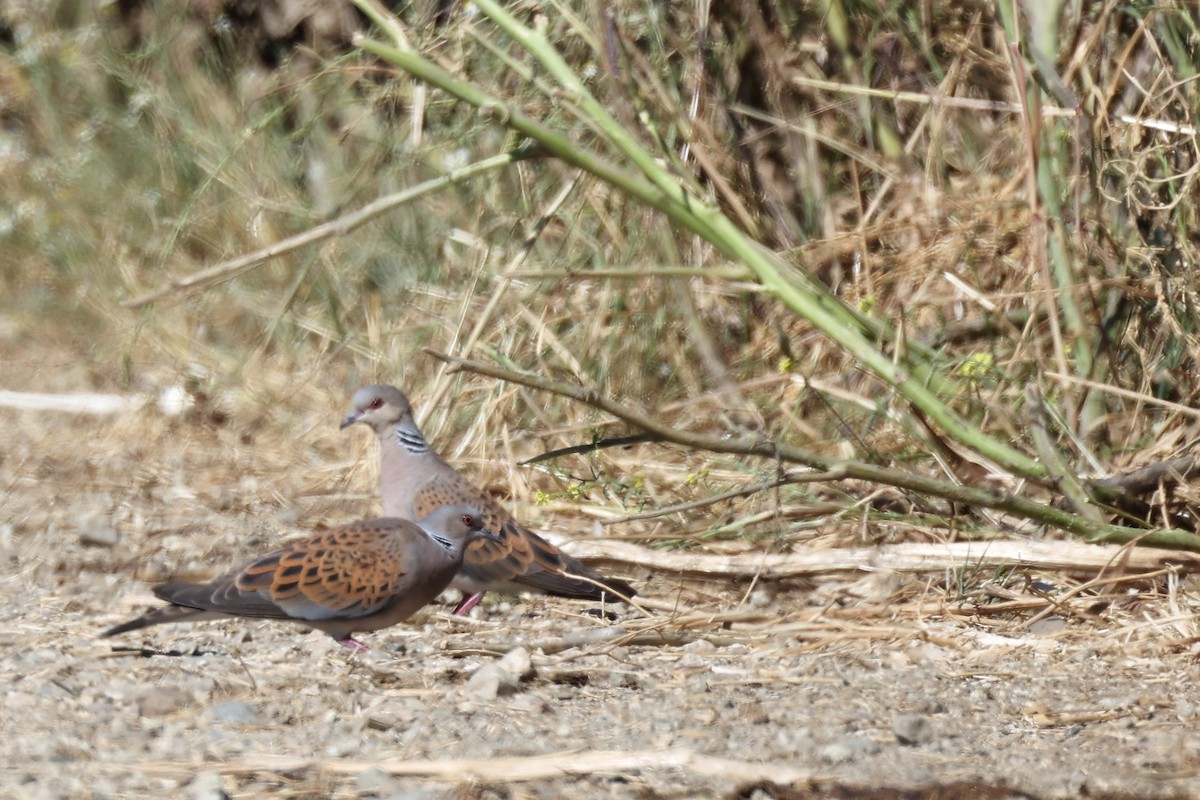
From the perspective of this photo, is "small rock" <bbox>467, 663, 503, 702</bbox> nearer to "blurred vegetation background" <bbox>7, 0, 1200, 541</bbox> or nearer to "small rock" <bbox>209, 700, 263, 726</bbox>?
"small rock" <bbox>209, 700, 263, 726</bbox>

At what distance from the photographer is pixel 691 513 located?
4.62 m

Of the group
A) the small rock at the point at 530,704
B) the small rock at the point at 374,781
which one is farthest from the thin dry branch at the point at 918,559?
the small rock at the point at 374,781

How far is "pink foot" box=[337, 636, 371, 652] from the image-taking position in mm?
3791

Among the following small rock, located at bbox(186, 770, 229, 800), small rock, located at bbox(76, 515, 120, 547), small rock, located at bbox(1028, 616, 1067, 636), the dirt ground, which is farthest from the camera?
small rock, located at bbox(76, 515, 120, 547)

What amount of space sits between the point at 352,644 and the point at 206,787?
1.21m

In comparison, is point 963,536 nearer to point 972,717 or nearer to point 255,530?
point 972,717

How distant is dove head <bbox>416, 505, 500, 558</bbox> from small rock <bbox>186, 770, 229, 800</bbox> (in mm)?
1458

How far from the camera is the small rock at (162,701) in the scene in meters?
3.09

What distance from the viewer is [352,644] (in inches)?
151

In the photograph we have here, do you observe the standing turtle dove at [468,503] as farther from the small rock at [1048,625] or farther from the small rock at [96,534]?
the small rock at [1048,625]

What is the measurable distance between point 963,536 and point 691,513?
0.88 metres

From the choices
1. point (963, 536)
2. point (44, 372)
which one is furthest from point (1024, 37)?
point (44, 372)

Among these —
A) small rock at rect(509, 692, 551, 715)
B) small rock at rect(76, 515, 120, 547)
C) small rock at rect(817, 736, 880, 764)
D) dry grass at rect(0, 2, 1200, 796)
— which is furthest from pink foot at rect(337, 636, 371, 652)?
small rock at rect(817, 736, 880, 764)

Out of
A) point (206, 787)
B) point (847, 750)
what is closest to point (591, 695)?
point (847, 750)
